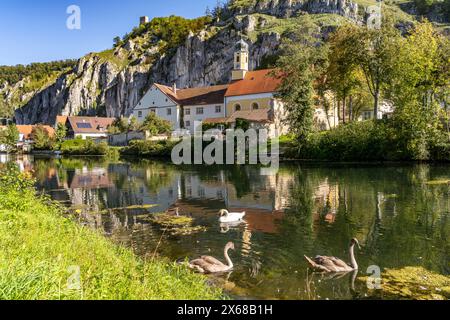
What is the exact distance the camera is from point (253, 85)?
8150cm

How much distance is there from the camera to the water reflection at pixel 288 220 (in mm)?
12062

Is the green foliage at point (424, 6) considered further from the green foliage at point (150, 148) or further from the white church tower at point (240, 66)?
the green foliage at point (150, 148)

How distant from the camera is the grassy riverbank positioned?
22.7 ft

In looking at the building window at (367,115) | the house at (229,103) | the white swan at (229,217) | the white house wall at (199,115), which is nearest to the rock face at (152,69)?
the house at (229,103)

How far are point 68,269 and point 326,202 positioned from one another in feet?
60.4

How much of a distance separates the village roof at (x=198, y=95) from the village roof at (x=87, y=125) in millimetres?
28745

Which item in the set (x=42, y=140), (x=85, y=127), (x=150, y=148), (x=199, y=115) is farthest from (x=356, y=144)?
(x=85, y=127)

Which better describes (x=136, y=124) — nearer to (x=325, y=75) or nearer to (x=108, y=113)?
(x=325, y=75)

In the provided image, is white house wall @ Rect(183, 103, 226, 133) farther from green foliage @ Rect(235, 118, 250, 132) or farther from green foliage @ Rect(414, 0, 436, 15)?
green foliage @ Rect(414, 0, 436, 15)

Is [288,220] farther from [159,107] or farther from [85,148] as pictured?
[159,107]

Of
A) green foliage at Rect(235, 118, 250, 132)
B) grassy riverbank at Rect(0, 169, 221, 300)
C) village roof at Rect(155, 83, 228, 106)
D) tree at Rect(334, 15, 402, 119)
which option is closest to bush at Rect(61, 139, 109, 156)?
village roof at Rect(155, 83, 228, 106)

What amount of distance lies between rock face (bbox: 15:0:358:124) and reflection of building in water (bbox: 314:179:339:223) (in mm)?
106038

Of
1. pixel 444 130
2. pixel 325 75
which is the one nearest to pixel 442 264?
pixel 444 130
